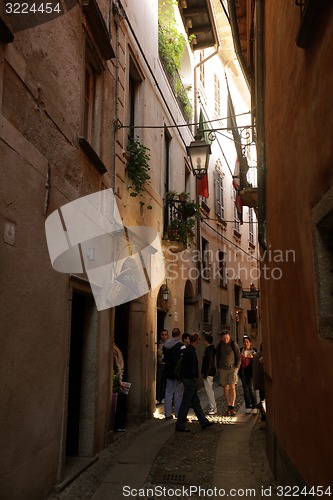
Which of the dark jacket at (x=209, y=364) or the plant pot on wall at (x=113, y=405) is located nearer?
the plant pot on wall at (x=113, y=405)

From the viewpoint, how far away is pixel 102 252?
7156 mm

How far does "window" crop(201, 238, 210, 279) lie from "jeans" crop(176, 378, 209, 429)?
832 cm

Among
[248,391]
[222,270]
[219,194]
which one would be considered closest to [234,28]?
[248,391]

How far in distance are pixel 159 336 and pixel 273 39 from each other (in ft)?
26.7

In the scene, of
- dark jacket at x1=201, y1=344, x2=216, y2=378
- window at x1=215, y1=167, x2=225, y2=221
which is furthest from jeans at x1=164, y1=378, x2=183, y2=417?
window at x1=215, y1=167, x2=225, y2=221

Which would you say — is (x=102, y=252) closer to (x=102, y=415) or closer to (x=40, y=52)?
(x=102, y=415)

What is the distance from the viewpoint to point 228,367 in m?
10.1

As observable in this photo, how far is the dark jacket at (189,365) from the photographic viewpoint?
8.59m

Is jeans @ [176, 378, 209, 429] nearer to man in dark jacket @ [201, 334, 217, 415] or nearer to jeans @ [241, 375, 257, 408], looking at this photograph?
man in dark jacket @ [201, 334, 217, 415]

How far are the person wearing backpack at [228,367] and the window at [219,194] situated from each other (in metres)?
9.08

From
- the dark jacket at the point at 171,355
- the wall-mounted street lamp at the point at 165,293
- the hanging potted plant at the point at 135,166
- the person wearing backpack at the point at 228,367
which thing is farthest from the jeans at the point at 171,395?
the hanging potted plant at the point at 135,166

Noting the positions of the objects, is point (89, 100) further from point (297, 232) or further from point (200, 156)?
point (297, 232)

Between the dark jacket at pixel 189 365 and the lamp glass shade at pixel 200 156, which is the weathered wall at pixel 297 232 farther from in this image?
the lamp glass shade at pixel 200 156

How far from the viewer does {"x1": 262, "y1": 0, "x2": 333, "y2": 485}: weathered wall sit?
3.23 m
